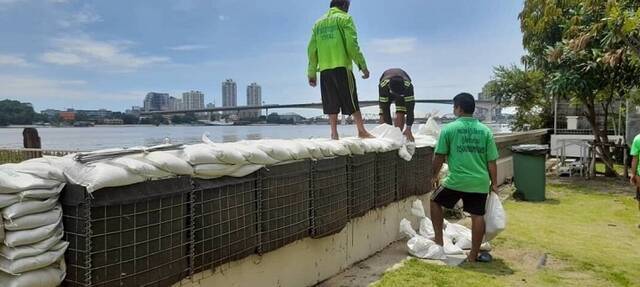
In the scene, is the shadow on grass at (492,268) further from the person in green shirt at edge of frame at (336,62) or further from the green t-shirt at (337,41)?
the green t-shirt at (337,41)

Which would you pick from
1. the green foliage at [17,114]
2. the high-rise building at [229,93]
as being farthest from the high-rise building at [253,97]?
the green foliage at [17,114]

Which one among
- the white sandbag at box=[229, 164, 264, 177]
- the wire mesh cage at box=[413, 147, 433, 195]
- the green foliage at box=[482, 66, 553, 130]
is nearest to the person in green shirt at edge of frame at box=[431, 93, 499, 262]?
the wire mesh cage at box=[413, 147, 433, 195]

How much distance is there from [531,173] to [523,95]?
12.1 meters

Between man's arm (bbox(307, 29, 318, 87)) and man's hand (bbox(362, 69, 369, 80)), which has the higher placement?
man's arm (bbox(307, 29, 318, 87))

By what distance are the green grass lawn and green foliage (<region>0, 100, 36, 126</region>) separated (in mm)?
18256

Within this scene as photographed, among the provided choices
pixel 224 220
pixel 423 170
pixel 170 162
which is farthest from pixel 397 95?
pixel 170 162

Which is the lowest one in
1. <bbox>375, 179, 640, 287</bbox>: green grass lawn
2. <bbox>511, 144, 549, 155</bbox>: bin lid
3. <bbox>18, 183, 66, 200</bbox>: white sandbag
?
<bbox>375, 179, 640, 287</bbox>: green grass lawn

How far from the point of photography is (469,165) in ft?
15.8

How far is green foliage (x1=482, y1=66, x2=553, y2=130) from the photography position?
19641 millimetres

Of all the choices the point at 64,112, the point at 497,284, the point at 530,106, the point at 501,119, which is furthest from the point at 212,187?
the point at 501,119

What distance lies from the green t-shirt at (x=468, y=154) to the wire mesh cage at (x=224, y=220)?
2335 mm

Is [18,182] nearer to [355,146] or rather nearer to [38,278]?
[38,278]

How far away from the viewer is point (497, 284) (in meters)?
4.25

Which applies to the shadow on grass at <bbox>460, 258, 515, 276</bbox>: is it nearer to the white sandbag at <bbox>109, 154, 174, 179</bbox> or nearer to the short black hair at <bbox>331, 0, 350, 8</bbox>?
the short black hair at <bbox>331, 0, 350, 8</bbox>
